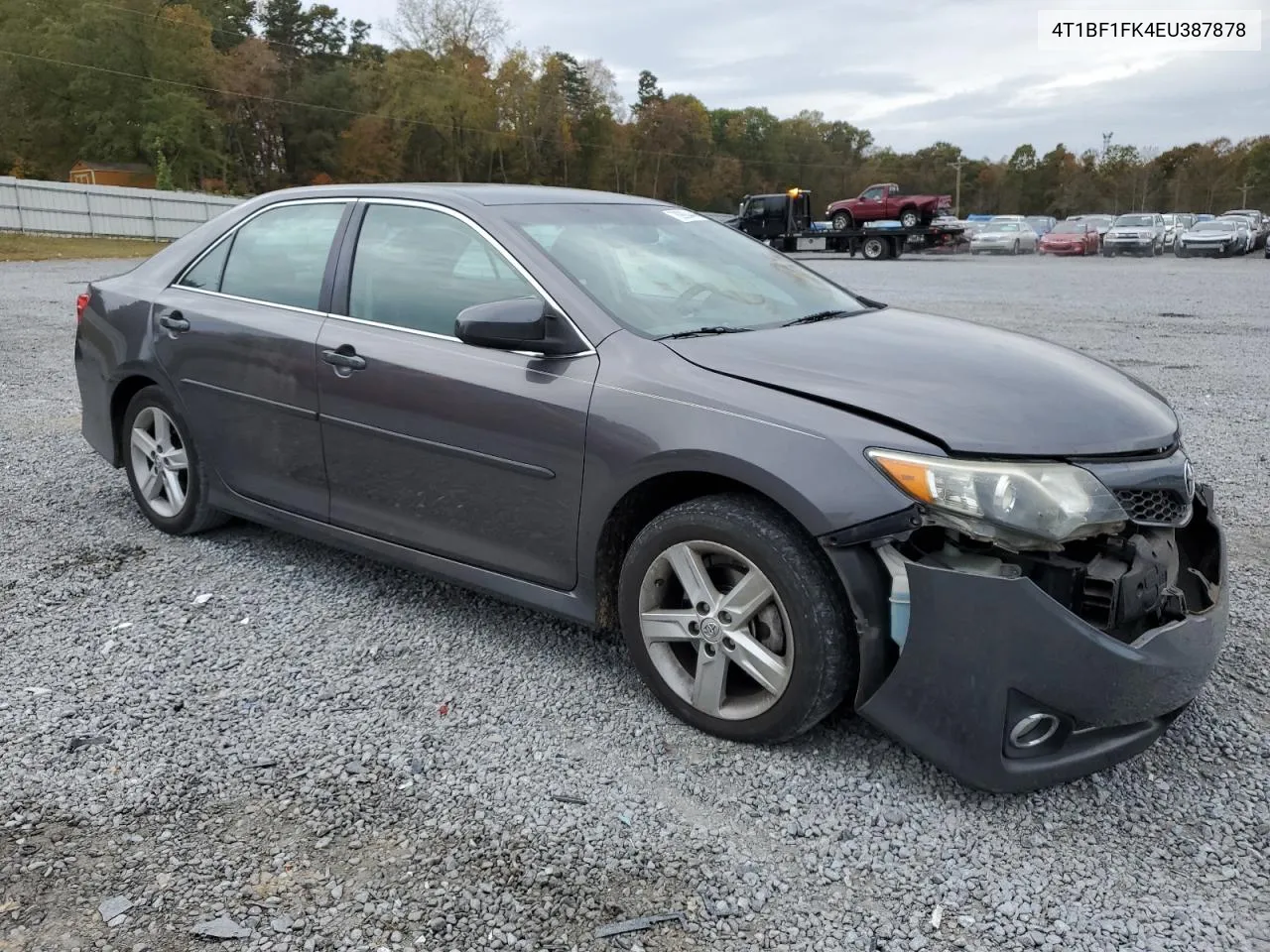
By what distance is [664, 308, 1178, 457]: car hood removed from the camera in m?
2.65

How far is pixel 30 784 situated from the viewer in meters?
2.75

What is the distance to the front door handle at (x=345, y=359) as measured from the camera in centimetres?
362

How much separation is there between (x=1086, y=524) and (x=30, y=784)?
2811 millimetres

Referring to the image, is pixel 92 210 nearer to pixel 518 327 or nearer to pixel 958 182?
pixel 518 327

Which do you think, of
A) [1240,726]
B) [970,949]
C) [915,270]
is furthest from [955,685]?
[915,270]

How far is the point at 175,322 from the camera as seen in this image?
4.36 metres

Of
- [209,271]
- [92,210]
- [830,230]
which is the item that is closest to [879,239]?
[830,230]

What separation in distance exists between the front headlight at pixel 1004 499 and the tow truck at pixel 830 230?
32065 millimetres

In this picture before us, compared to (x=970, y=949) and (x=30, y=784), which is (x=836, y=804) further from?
(x=30, y=784)

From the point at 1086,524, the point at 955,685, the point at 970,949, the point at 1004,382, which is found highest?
the point at 1004,382

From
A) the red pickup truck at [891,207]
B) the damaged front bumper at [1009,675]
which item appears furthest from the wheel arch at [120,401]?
the red pickup truck at [891,207]

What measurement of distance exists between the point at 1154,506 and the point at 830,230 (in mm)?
35556

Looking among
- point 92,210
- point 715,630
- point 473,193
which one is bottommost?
point 715,630

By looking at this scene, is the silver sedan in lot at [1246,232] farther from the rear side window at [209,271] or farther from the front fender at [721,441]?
the front fender at [721,441]
